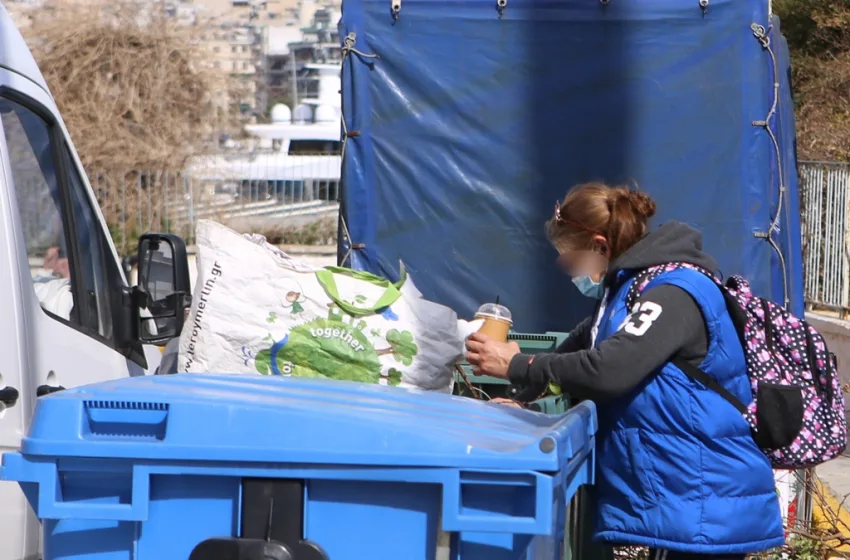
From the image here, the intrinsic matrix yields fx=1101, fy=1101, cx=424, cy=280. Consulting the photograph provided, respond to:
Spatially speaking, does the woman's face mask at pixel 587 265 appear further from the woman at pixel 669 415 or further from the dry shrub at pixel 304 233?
the dry shrub at pixel 304 233

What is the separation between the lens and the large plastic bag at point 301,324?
3.39m

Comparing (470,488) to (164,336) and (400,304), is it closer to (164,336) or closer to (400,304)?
(400,304)

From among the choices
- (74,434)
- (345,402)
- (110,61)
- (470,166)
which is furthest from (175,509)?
(110,61)

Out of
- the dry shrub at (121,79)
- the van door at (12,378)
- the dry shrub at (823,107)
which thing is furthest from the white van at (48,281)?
the dry shrub at (121,79)

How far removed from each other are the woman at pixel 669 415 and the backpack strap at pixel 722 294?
15 mm

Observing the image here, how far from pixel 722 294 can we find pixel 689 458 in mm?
446

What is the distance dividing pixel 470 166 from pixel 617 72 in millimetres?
875

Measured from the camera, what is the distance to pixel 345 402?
250 centimetres

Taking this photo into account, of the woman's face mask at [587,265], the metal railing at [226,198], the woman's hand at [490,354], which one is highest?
the woman's face mask at [587,265]

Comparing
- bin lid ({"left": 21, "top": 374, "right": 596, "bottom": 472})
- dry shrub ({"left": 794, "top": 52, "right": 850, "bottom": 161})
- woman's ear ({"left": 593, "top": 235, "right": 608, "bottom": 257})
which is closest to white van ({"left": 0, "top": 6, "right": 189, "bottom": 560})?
bin lid ({"left": 21, "top": 374, "right": 596, "bottom": 472})

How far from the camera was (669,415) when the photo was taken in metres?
2.91

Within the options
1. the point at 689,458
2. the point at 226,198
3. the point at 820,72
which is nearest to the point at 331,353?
the point at 689,458

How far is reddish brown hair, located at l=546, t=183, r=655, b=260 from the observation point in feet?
10.1

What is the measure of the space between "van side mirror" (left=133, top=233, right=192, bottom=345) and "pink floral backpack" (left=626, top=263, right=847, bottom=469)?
1.59 meters
